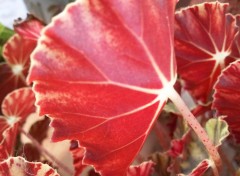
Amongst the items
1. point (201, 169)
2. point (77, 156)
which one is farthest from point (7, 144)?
point (201, 169)

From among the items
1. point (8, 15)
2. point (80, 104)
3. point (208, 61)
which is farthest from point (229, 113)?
point (8, 15)

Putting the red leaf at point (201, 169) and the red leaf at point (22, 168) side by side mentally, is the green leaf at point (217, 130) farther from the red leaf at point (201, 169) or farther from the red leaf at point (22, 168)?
the red leaf at point (22, 168)

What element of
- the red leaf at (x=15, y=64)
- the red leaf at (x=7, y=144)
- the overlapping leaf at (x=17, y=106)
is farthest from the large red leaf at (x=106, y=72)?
the red leaf at (x=15, y=64)

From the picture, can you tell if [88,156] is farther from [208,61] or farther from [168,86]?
[208,61]

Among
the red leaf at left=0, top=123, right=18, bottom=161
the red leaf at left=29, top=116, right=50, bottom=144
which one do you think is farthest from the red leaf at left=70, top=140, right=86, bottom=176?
the red leaf at left=29, top=116, right=50, bottom=144

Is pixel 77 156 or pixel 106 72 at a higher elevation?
pixel 106 72

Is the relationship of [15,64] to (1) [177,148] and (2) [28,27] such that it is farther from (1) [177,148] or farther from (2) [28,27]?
(1) [177,148]

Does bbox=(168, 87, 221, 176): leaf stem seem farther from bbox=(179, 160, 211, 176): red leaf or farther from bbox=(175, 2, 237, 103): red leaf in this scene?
bbox=(175, 2, 237, 103): red leaf
